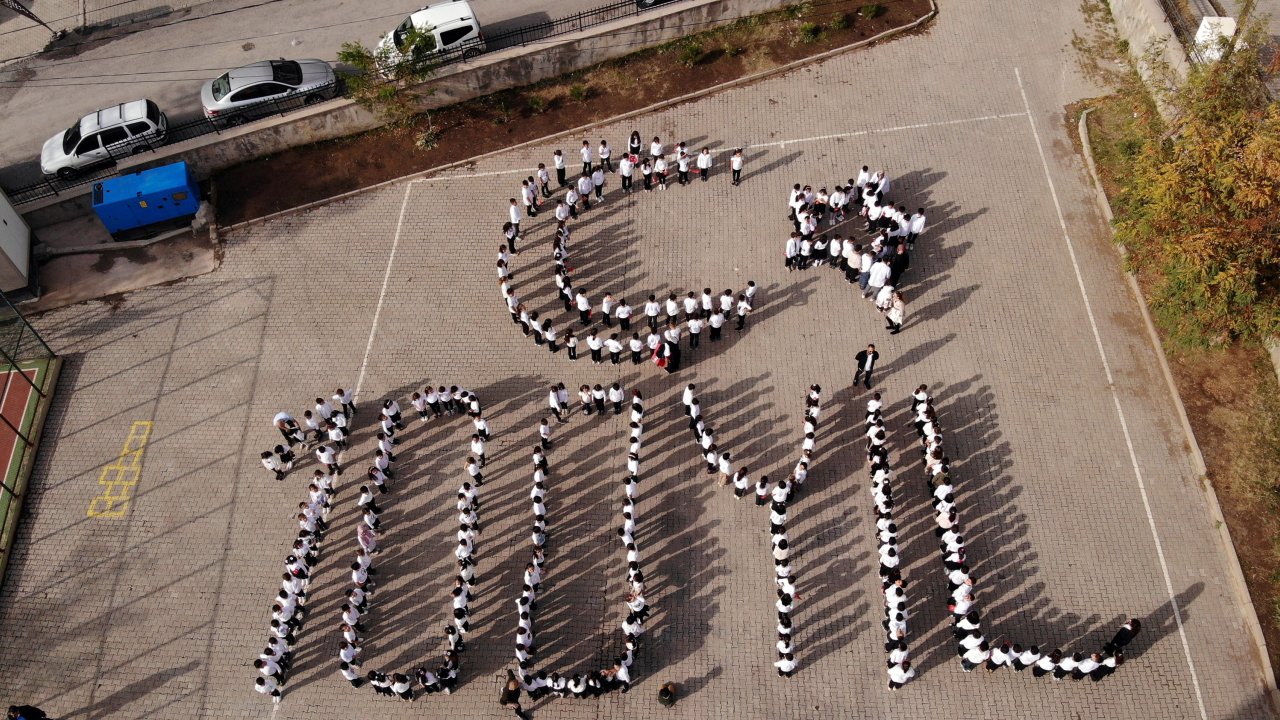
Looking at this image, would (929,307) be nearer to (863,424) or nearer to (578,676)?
(863,424)

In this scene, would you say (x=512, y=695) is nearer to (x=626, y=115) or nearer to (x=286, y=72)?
(x=626, y=115)

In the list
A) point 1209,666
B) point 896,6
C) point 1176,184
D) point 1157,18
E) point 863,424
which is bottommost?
point 1209,666

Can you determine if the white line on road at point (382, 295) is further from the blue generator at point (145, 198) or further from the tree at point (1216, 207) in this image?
the tree at point (1216, 207)

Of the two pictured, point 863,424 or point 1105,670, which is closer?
point 1105,670

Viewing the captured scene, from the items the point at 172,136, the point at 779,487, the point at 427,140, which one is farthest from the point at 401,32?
the point at 779,487

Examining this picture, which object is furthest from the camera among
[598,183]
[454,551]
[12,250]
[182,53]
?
[182,53]

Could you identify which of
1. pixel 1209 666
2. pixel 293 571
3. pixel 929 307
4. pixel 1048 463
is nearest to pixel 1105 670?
pixel 1209 666

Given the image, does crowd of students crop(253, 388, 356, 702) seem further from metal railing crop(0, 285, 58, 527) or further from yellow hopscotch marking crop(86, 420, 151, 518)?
metal railing crop(0, 285, 58, 527)

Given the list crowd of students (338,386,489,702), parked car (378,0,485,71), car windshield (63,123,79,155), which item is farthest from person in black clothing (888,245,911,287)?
car windshield (63,123,79,155)
